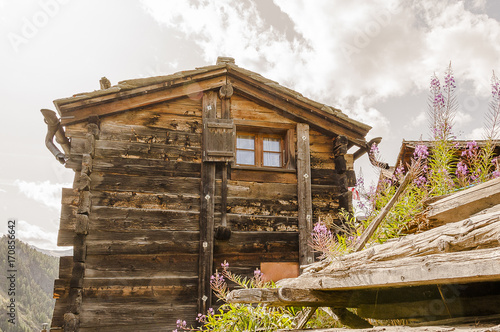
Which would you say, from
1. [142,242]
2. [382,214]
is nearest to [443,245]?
[382,214]

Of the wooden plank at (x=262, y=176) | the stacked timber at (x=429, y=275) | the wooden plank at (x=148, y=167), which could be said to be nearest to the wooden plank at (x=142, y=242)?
the wooden plank at (x=148, y=167)

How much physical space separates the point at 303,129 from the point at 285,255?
8.51 feet

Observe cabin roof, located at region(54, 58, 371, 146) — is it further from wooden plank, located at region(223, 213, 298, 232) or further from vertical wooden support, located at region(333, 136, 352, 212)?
wooden plank, located at region(223, 213, 298, 232)

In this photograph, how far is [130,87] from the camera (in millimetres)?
6797

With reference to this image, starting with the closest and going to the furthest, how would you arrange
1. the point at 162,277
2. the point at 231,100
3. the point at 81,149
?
the point at 162,277, the point at 81,149, the point at 231,100

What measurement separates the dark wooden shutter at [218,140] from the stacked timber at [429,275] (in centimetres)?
421

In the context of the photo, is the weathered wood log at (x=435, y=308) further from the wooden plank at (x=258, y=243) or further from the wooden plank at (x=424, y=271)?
the wooden plank at (x=258, y=243)

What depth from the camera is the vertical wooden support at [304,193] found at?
6.81 m

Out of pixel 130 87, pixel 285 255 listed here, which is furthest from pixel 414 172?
pixel 130 87

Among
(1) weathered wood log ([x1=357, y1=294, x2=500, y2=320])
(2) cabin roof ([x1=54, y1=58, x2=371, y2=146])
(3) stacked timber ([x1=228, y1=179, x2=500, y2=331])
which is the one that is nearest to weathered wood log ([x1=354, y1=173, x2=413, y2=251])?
(3) stacked timber ([x1=228, y1=179, x2=500, y2=331])

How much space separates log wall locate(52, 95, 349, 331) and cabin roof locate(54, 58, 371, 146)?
0.72 feet

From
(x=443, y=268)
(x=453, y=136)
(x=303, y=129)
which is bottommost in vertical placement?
(x=443, y=268)

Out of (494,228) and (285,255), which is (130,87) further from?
(494,228)

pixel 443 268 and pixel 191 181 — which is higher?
pixel 191 181
